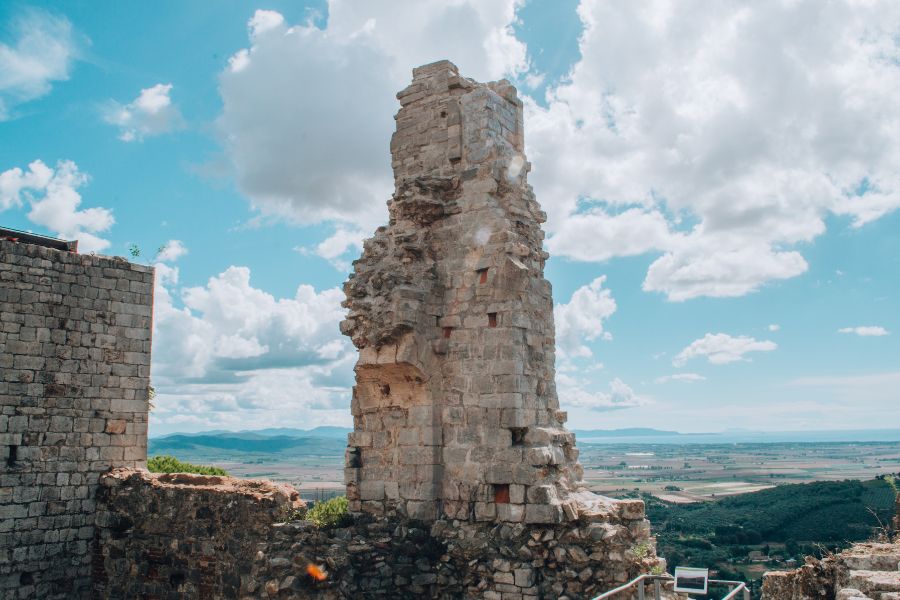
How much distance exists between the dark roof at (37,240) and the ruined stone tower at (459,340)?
19.7 feet

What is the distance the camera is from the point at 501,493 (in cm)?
850

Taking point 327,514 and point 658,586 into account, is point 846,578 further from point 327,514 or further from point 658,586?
point 327,514

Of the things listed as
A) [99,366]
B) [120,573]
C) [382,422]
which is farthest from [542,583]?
[99,366]

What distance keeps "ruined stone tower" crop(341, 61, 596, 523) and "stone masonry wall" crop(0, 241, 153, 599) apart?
199 inches

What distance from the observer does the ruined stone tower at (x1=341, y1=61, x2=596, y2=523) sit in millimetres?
8578

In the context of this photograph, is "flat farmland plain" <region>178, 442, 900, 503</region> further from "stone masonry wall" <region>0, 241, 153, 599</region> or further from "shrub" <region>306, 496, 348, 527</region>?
"shrub" <region>306, 496, 348, 527</region>

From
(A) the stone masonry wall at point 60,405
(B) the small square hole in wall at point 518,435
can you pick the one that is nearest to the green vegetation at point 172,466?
(A) the stone masonry wall at point 60,405

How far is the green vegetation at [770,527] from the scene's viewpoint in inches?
923

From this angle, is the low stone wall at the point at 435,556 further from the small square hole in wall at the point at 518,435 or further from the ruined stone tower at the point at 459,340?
the small square hole in wall at the point at 518,435

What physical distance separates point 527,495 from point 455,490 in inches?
34.1

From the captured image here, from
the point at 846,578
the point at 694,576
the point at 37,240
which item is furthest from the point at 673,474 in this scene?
the point at 846,578

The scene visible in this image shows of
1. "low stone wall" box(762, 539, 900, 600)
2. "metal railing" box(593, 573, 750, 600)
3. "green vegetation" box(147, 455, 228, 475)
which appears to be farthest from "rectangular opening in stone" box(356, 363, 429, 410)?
"green vegetation" box(147, 455, 228, 475)

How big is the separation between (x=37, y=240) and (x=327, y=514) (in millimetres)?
7096

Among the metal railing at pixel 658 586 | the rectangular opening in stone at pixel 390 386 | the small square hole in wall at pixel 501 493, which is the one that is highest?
the rectangular opening in stone at pixel 390 386
